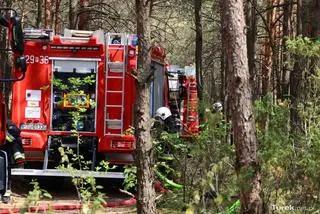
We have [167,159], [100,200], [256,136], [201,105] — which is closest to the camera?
[100,200]

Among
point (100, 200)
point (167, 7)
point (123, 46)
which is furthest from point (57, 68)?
point (167, 7)

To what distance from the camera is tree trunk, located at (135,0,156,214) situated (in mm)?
6613

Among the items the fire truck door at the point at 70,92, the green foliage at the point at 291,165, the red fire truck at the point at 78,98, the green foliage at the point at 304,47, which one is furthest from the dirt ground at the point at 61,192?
the green foliage at the point at 304,47

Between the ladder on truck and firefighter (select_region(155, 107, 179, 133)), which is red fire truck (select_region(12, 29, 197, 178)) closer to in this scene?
the ladder on truck

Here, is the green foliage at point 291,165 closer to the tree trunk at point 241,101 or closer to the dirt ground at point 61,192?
the tree trunk at point 241,101

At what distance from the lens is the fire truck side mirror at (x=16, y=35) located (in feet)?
22.4

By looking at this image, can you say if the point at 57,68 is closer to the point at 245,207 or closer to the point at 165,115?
the point at 165,115

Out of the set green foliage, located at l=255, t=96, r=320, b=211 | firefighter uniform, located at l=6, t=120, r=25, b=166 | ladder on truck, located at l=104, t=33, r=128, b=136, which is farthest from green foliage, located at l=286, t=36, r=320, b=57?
firefighter uniform, located at l=6, t=120, r=25, b=166

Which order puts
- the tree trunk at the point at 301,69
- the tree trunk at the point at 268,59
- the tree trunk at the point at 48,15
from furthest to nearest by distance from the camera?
the tree trunk at the point at 268,59
the tree trunk at the point at 48,15
the tree trunk at the point at 301,69

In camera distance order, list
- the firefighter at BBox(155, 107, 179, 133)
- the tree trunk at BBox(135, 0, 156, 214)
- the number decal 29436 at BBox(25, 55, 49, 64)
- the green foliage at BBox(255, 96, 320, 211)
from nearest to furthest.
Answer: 1. the green foliage at BBox(255, 96, 320, 211)
2. the tree trunk at BBox(135, 0, 156, 214)
3. the firefighter at BBox(155, 107, 179, 133)
4. the number decal 29436 at BBox(25, 55, 49, 64)

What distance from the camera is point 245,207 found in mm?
6414

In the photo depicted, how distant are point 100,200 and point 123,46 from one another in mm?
7589

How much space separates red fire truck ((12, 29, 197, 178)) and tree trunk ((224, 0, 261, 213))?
507cm

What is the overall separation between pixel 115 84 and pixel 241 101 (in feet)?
17.7
